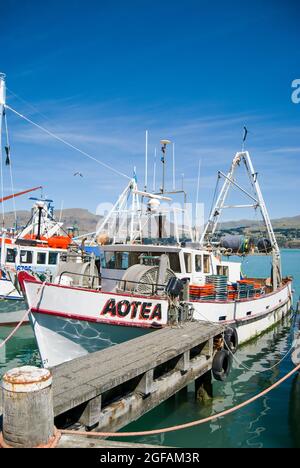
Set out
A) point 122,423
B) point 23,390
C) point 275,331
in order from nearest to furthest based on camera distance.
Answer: point 23,390, point 122,423, point 275,331

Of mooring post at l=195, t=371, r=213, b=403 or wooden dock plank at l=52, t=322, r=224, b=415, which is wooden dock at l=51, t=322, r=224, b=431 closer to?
wooden dock plank at l=52, t=322, r=224, b=415

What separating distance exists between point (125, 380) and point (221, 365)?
15.9ft

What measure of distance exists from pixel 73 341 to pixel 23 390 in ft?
23.6

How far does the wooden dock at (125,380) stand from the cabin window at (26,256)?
15.9 m

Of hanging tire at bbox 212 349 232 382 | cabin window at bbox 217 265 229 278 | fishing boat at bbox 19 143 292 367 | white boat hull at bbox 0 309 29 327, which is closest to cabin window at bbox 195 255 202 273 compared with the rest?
fishing boat at bbox 19 143 292 367

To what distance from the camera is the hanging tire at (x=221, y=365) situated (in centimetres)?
1098

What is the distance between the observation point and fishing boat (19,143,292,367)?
36.6 feet

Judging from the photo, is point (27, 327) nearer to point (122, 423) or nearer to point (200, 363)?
point (200, 363)

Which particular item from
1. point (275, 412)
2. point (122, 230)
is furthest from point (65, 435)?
point (122, 230)

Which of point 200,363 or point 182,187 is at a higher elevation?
point 182,187

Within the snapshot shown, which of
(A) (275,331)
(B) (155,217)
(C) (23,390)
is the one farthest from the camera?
(A) (275,331)

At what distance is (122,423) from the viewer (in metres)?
7.40

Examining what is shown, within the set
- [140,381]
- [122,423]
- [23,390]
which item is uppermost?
[23,390]
